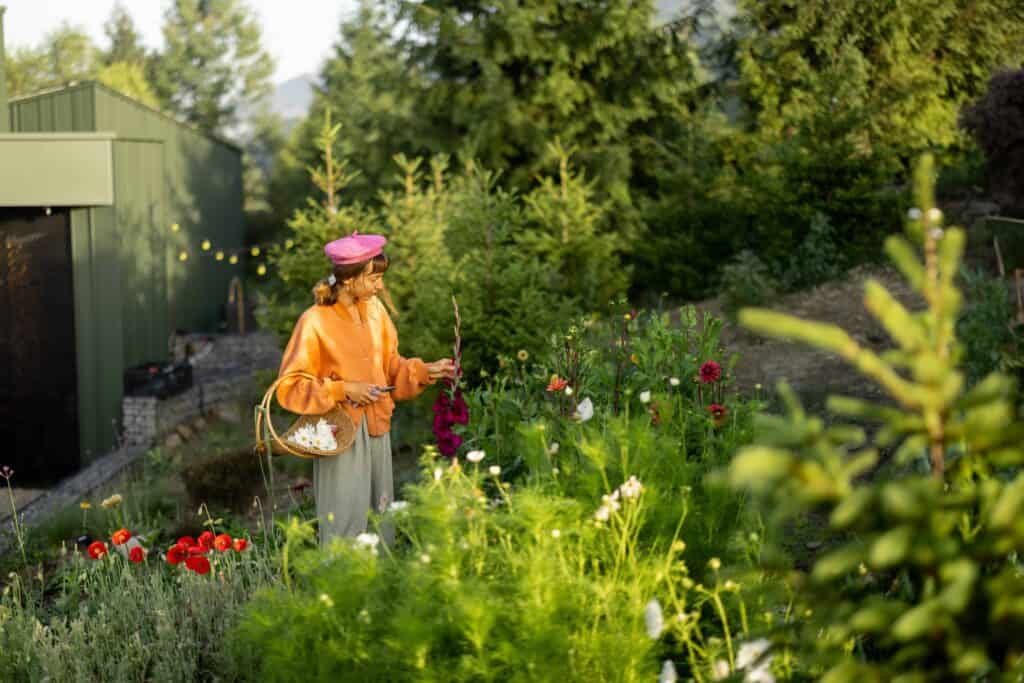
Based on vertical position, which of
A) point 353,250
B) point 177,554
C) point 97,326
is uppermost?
point 353,250

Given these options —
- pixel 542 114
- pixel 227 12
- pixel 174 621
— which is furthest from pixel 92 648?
pixel 227 12

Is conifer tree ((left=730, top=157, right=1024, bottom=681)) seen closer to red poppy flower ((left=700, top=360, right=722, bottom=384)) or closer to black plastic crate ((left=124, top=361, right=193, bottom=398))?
red poppy flower ((left=700, top=360, right=722, bottom=384))

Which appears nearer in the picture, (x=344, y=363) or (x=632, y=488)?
(x=632, y=488)

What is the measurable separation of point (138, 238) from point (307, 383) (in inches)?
424

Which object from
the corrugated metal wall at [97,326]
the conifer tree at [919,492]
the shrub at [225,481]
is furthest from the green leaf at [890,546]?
the corrugated metal wall at [97,326]

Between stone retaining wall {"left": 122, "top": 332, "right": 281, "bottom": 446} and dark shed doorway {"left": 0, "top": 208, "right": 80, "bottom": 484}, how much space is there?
853 millimetres

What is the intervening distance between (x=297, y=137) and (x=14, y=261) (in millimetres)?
19557

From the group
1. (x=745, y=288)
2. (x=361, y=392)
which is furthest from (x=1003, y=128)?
(x=361, y=392)

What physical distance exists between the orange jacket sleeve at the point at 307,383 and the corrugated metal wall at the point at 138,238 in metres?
6.19

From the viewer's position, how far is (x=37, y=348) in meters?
9.70

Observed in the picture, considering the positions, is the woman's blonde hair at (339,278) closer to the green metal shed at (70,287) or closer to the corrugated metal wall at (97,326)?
the green metal shed at (70,287)

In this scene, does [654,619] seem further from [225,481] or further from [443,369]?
[225,481]

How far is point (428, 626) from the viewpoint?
8.43 ft

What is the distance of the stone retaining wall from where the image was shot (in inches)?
422
